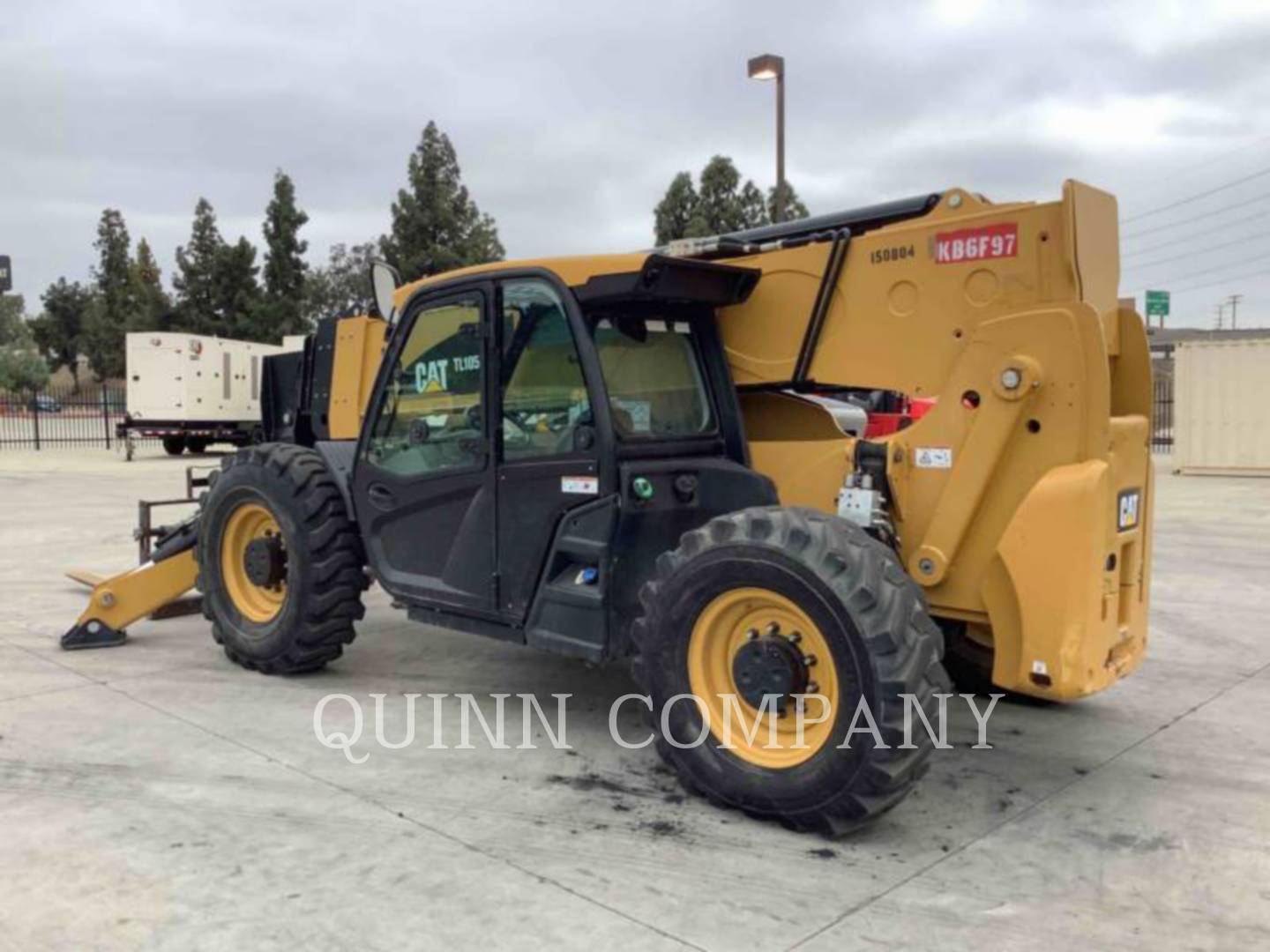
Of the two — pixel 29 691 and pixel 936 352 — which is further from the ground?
pixel 936 352

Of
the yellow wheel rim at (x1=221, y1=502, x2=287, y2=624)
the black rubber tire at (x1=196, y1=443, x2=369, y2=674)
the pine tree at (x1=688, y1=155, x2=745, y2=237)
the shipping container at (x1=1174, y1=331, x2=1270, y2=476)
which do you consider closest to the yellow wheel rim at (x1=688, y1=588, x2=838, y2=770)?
the black rubber tire at (x1=196, y1=443, x2=369, y2=674)

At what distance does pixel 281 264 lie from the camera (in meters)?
35.2

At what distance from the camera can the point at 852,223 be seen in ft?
15.0

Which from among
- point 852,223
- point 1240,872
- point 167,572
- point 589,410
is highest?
point 852,223

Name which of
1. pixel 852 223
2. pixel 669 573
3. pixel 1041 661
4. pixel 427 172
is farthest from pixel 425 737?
pixel 427 172

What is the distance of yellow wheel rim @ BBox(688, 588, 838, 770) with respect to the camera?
12.2ft

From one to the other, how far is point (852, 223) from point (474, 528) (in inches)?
86.4

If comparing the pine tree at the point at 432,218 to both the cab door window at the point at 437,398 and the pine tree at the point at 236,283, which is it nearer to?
the pine tree at the point at 236,283

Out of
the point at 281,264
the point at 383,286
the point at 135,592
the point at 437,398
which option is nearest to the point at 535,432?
the point at 437,398

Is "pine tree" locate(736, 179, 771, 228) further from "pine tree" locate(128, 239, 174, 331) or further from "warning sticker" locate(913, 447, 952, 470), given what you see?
"pine tree" locate(128, 239, 174, 331)

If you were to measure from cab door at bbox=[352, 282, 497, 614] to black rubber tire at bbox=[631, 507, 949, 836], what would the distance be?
1241 mm

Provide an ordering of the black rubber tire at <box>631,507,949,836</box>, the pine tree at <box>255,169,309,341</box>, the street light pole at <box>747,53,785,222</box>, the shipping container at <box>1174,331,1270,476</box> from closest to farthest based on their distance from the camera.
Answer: the black rubber tire at <box>631,507,949,836</box> → the street light pole at <box>747,53,785,222</box> → the shipping container at <box>1174,331,1270,476</box> → the pine tree at <box>255,169,309,341</box>

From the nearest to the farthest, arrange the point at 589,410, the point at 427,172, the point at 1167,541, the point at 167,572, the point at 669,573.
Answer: the point at 669,573 < the point at 589,410 < the point at 167,572 < the point at 1167,541 < the point at 427,172

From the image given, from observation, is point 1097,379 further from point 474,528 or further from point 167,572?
point 167,572
